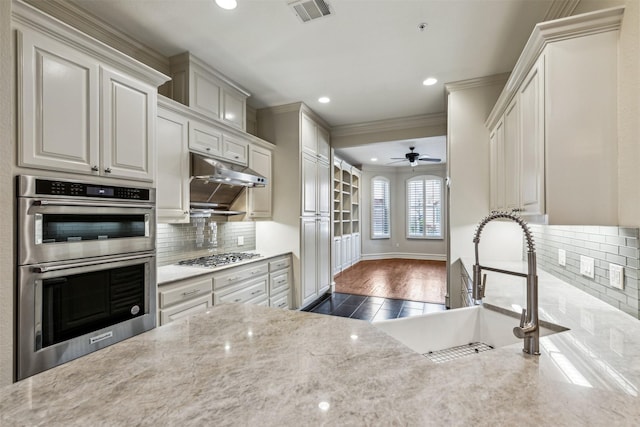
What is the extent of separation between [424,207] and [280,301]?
6.11 m

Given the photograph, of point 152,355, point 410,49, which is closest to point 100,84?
point 152,355

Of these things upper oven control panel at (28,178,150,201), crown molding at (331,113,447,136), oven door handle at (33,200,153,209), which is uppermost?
crown molding at (331,113,447,136)

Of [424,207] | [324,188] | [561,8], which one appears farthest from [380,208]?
[561,8]

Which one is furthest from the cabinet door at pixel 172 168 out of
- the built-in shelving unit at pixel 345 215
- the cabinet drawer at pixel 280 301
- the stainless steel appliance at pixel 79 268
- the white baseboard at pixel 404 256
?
the white baseboard at pixel 404 256

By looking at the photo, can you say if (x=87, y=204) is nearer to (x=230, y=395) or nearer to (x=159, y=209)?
(x=159, y=209)

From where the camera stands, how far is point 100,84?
1768 millimetres

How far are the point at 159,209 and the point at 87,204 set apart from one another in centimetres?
71

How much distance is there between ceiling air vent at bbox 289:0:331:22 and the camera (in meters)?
2.07

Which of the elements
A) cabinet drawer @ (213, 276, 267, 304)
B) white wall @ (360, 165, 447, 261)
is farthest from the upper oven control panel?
white wall @ (360, 165, 447, 261)

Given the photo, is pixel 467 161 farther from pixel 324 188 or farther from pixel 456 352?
Result: pixel 456 352

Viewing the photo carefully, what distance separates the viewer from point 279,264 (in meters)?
3.70

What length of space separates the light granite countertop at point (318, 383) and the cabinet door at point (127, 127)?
1270 mm

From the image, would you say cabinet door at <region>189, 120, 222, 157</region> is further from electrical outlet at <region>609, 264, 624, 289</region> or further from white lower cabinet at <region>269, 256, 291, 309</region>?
electrical outlet at <region>609, 264, 624, 289</region>

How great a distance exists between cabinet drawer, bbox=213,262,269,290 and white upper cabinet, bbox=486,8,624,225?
8.03 feet
